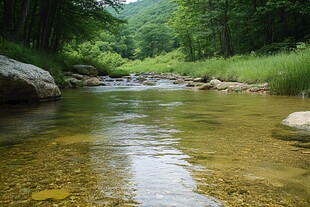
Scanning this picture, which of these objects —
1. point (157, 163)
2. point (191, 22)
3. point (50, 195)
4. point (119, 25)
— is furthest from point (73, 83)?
point (191, 22)

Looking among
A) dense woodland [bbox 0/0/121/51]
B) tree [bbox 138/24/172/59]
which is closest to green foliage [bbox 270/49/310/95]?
dense woodland [bbox 0/0/121/51]

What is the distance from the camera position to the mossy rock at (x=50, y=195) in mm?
1626

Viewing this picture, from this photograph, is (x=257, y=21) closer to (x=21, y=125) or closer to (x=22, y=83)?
(x=22, y=83)

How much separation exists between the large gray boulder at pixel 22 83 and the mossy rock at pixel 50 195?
498cm

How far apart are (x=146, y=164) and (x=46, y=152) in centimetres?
92

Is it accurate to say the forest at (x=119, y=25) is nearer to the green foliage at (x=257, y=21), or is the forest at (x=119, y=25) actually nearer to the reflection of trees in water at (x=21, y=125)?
the green foliage at (x=257, y=21)

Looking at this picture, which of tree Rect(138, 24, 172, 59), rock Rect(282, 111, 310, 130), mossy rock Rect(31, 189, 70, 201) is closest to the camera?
mossy rock Rect(31, 189, 70, 201)

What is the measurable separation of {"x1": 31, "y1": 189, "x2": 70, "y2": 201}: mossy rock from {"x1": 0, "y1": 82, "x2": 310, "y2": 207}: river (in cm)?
3

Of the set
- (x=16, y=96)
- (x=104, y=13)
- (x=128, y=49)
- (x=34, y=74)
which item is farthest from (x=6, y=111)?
(x=128, y=49)

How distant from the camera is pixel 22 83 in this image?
6367 mm

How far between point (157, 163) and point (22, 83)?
503 cm

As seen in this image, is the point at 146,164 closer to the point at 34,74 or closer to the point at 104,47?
the point at 34,74

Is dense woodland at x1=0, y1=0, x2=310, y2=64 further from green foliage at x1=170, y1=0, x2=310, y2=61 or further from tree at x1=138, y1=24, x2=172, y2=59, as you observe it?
tree at x1=138, y1=24, x2=172, y2=59

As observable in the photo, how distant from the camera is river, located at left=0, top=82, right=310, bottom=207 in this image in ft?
5.41
